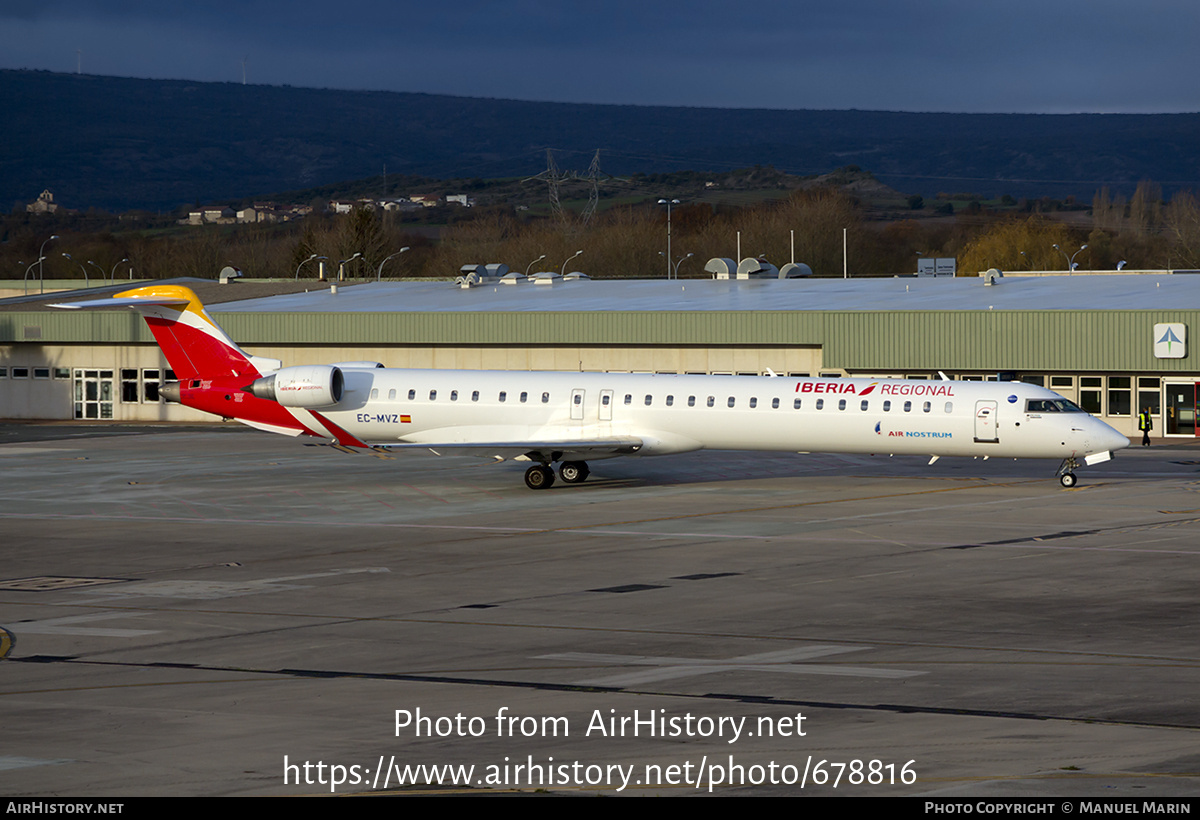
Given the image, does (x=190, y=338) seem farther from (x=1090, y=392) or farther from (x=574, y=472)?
(x=1090, y=392)

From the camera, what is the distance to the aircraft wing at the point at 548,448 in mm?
36344

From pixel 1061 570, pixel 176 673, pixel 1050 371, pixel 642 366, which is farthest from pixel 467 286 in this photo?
pixel 176 673

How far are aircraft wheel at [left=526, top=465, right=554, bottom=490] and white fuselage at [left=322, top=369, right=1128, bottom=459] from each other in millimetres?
844

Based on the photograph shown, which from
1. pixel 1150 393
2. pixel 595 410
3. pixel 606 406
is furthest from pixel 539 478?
pixel 1150 393

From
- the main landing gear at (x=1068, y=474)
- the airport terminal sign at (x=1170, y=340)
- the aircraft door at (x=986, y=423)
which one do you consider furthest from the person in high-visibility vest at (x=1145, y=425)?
the aircraft door at (x=986, y=423)

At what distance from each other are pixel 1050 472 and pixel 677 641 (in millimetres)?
25738

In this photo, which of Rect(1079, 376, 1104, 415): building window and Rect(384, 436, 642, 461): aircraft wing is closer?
Rect(384, 436, 642, 461): aircraft wing

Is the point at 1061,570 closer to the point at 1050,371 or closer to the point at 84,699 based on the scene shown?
the point at 84,699

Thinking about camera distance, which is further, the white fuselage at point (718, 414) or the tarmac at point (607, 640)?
the white fuselage at point (718, 414)

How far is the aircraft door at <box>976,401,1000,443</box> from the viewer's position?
115ft

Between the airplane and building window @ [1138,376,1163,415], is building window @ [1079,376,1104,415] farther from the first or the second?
the airplane

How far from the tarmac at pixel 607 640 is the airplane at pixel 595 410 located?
4.47 feet

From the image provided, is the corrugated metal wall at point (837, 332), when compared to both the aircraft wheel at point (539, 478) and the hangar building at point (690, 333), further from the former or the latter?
the aircraft wheel at point (539, 478)

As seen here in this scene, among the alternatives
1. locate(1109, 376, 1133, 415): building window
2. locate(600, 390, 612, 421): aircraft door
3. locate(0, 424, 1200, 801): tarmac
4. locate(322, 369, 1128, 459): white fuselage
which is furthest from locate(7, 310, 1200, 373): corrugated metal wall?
locate(600, 390, 612, 421): aircraft door
